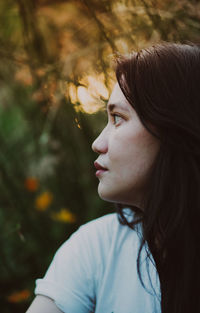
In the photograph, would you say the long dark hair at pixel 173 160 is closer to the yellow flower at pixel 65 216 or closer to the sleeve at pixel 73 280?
the sleeve at pixel 73 280

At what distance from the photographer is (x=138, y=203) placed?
852mm

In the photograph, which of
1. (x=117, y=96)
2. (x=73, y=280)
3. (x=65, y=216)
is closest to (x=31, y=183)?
(x=65, y=216)

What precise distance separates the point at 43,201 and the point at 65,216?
160 mm

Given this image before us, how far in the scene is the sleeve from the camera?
2.82ft

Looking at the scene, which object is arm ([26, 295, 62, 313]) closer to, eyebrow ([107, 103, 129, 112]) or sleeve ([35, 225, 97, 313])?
sleeve ([35, 225, 97, 313])

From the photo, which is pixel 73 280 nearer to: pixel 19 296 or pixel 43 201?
pixel 19 296

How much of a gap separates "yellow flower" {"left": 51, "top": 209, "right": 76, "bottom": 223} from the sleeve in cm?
71

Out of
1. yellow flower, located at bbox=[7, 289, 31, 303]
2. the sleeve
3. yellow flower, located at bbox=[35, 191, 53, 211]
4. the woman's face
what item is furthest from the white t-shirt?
yellow flower, located at bbox=[35, 191, 53, 211]

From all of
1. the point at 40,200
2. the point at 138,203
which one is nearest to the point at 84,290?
the point at 138,203

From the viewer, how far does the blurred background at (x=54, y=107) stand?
1.14 m

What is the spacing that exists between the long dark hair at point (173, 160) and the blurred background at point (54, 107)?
303 mm

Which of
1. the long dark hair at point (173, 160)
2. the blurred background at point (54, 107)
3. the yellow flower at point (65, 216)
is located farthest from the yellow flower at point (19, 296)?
the long dark hair at point (173, 160)

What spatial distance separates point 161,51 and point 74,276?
1.97 ft

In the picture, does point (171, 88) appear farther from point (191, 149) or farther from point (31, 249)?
point (31, 249)
